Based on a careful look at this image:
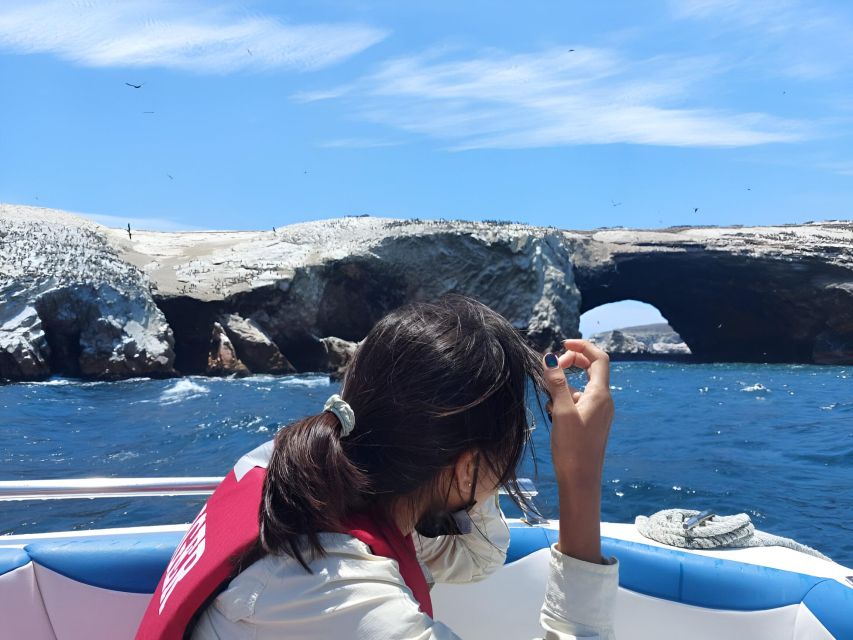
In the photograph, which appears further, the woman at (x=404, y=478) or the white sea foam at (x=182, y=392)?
the white sea foam at (x=182, y=392)

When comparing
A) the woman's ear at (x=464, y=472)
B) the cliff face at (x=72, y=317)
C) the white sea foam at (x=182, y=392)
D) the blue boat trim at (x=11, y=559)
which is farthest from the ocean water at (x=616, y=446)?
the cliff face at (x=72, y=317)

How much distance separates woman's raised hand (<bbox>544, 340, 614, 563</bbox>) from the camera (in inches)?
32.4

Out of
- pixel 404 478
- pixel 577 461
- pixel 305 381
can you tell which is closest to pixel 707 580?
pixel 577 461

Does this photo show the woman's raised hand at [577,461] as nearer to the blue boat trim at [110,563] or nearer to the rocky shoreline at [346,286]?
the blue boat trim at [110,563]

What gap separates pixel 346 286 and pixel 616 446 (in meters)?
15.8

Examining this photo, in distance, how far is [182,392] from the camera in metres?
14.7

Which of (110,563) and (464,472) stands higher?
(464,472)

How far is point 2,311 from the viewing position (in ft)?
56.4

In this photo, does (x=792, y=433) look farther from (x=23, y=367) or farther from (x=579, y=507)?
(x=23, y=367)

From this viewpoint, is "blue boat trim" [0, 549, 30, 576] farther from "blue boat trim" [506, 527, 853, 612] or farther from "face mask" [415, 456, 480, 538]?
"blue boat trim" [506, 527, 853, 612]

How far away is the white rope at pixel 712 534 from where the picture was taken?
5.28 ft

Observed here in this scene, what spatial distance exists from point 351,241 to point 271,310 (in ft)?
11.8

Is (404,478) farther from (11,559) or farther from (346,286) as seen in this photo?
(346,286)

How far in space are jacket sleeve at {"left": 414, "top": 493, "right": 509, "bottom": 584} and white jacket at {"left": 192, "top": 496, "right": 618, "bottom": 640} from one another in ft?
1.08
